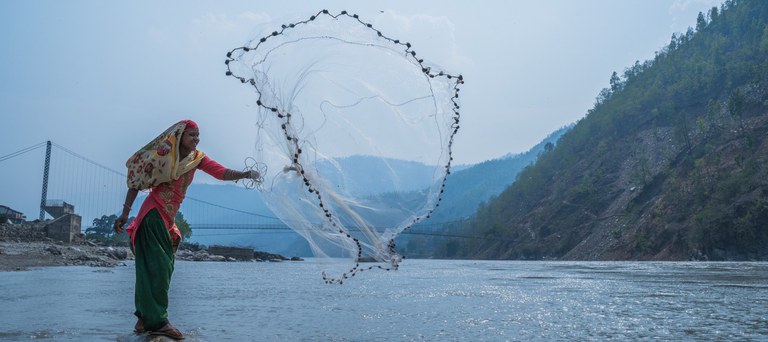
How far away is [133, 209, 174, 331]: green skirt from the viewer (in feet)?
22.0

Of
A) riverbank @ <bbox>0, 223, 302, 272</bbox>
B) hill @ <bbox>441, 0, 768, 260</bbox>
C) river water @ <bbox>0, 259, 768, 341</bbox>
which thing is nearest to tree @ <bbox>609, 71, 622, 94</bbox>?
hill @ <bbox>441, 0, 768, 260</bbox>

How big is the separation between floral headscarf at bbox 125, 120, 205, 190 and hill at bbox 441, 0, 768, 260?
7937 centimetres

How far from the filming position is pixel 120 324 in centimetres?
874

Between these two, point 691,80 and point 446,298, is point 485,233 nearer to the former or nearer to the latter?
point 691,80

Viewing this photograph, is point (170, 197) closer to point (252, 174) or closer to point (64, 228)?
point (252, 174)

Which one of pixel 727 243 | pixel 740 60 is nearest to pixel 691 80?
pixel 740 60

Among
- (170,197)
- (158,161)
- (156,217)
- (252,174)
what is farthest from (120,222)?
(252,174)

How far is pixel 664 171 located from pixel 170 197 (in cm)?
10866

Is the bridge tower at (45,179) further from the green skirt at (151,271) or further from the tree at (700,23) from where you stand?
the tree at (700,23)

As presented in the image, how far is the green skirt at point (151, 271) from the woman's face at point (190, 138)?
685 mm

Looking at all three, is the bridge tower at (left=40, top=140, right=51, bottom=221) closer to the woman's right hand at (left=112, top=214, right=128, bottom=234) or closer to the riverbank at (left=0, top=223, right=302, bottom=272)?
the riverbank at (left=0, top=223, right=302, bottom=272)

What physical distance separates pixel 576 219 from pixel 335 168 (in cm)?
11643

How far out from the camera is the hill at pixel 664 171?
83.6 metres

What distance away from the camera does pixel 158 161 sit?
673 centimetres
